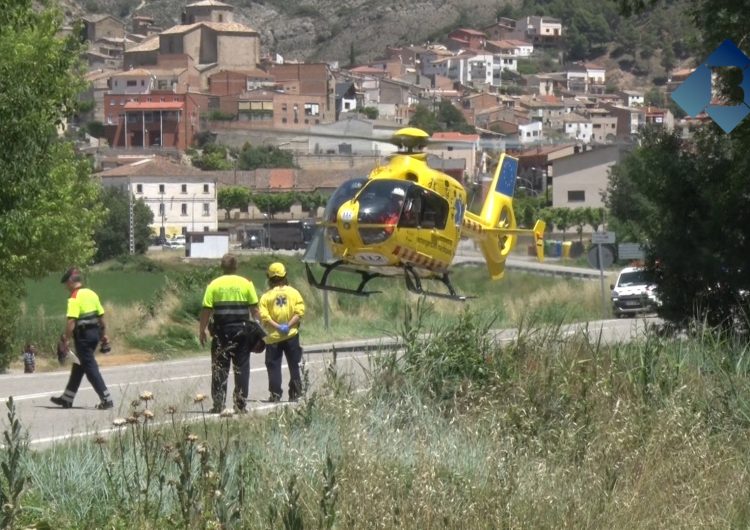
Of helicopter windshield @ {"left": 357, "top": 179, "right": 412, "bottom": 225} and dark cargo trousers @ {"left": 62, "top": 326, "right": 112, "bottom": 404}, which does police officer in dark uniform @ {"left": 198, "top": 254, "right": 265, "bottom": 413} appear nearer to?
dark cargo trousers @ {"left": 62, "top": 326, "right": 112, "bottom": 404}

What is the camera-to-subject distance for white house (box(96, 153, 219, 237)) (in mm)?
104062

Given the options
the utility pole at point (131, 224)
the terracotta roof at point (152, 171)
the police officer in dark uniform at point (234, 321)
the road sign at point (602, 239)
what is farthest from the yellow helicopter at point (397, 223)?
the terracotta roof at point (152, 171)

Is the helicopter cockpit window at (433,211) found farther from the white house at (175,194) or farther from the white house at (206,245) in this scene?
the white house at (175,194)

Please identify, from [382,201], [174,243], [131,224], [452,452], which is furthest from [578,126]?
[452,452]

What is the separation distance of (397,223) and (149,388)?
8.05m

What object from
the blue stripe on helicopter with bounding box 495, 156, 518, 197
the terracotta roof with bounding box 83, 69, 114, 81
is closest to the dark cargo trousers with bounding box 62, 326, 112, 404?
the blue stripe on helicopter with bounding box 495, 156, 518, 197

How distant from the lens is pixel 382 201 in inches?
862

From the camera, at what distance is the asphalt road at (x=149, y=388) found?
11.5 meters

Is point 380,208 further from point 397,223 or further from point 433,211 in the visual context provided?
point 433,211

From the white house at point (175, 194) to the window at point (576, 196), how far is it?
2956cm

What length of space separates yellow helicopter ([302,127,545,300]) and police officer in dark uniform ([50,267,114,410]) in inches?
272

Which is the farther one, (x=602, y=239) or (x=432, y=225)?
(x=602, y=239)

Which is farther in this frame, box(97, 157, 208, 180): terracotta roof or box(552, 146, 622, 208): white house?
box(97, 157, 208, 180): terracotta roof

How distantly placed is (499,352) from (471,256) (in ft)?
114
